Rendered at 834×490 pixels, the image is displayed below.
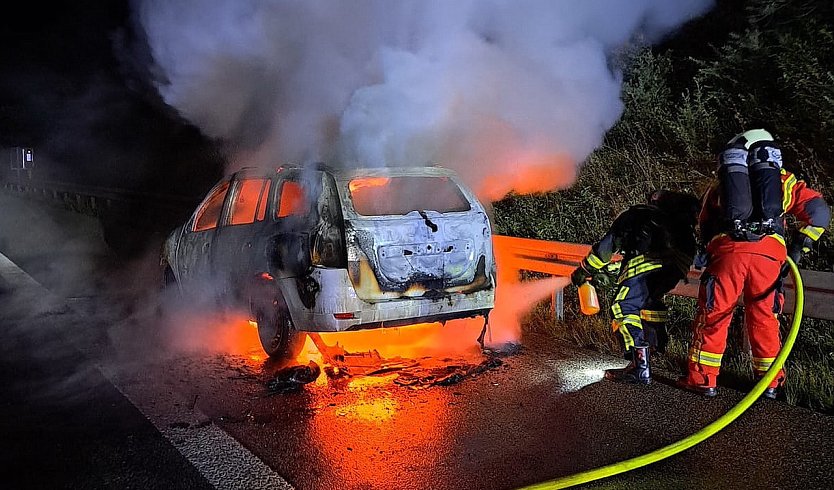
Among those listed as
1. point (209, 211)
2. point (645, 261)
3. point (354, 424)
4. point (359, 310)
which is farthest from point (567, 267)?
point (209, 211)

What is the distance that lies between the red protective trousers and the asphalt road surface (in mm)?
267

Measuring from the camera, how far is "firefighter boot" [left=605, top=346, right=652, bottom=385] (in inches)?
205

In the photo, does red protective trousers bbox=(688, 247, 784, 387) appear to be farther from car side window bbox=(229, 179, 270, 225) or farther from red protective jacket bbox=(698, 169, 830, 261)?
car side window bbox=(229, 179, 270, 225)

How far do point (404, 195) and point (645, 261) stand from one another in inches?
73.2

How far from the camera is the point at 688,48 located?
9.84m

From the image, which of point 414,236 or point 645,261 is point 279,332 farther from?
point 645,261

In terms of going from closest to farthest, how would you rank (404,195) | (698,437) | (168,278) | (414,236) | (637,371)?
(698,437) → (637,371) → (414,236) → (404,195) → (168,278)

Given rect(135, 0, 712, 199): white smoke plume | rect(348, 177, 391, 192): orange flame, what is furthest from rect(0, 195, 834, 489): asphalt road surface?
rect(135, 0, 712, 199): white smoke plume

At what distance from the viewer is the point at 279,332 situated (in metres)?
5.79

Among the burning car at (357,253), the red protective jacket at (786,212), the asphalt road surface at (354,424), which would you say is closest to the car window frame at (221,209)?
the burning car at (357,253)

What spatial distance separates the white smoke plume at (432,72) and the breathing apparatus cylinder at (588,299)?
193 cm

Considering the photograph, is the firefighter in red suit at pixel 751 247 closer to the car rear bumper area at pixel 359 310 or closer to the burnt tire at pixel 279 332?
the car rear bumper area at pixel 359 310

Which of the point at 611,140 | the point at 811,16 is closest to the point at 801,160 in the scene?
the point at 811,16

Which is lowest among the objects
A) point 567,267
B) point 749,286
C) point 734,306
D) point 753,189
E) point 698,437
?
point 698,437
